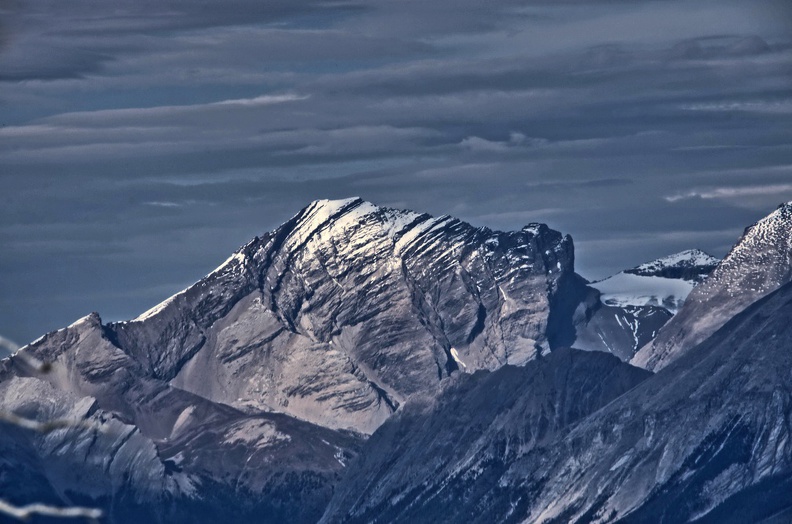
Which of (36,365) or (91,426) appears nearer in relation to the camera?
(36,365)

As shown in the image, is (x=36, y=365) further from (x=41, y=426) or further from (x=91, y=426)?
(x=91, y=426)

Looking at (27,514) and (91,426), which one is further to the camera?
(91,426)

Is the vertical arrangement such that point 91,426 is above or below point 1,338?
below

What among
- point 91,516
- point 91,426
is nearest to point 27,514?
point 91,516

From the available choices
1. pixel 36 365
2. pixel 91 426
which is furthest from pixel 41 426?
pixel 91 426

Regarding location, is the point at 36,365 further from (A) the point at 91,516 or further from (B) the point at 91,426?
(B) the point at 91,426

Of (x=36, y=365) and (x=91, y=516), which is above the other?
(x=36, y=365)

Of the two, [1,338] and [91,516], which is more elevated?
[1,338]

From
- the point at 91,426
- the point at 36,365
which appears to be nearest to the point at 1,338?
the point at 36,365
